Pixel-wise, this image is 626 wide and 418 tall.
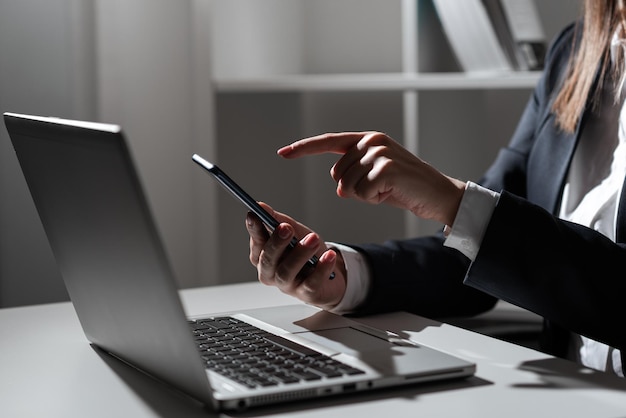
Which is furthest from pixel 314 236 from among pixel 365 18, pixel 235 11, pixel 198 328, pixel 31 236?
pixel 365 18

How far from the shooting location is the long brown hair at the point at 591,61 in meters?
1.29

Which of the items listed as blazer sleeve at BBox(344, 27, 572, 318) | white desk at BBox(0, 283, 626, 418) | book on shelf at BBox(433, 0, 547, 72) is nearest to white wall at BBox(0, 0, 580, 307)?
book on shelf at BBox(433, 0, 547, 72)

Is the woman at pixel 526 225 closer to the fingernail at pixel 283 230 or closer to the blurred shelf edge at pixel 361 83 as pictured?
the fingernail at pixel 283 230

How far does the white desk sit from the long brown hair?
43cm

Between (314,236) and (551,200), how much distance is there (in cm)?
A: 49

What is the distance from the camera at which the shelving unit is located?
2.01 meters

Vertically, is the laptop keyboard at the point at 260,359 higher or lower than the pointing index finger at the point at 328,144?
lower

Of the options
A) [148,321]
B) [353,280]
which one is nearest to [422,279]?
[353,280]

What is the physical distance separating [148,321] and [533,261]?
415 mm

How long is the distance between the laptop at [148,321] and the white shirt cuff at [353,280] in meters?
0.10

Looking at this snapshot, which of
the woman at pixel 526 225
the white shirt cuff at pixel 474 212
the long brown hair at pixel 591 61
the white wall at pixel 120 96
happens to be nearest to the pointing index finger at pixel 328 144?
the woman at pixel 526 225

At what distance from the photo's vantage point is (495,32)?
6.39 ft

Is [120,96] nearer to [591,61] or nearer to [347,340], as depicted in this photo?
[591,61]

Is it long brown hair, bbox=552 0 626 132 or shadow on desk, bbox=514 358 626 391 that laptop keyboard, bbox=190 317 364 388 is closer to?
shadow on desk, bbox=514 358 626 391
